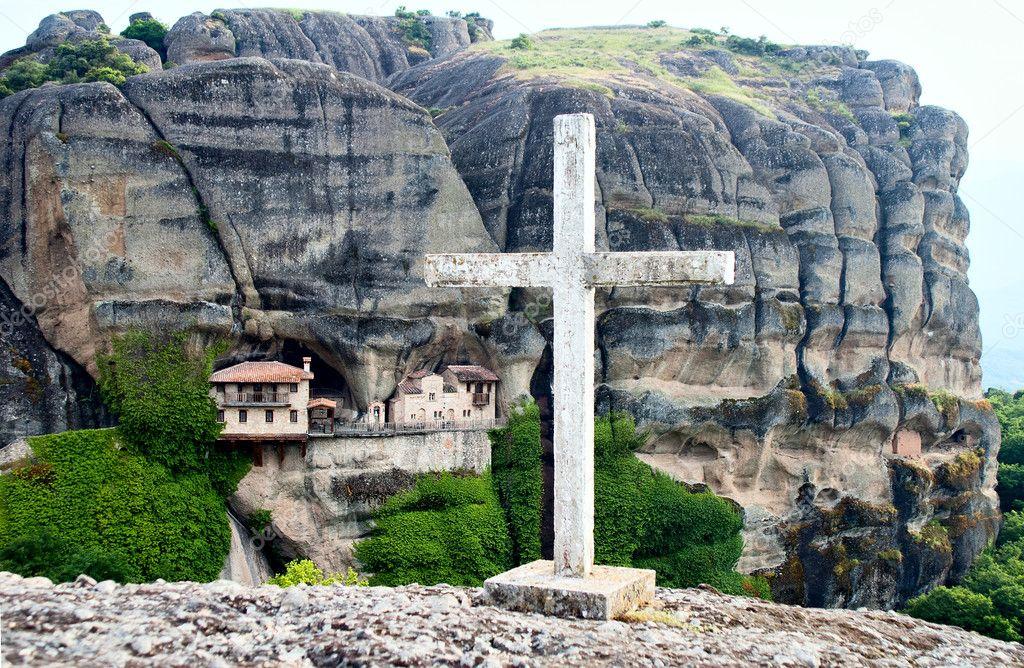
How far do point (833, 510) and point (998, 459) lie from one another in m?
14.2

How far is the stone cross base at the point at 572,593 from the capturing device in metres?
13.9

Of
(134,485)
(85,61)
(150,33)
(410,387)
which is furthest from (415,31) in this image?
(134,485)

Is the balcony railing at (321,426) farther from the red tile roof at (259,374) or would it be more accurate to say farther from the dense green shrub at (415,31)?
the dense green shrub at (415,31)

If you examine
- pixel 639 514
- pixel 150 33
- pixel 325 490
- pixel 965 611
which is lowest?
pixel 965 611

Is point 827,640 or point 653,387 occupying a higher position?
point 653,387

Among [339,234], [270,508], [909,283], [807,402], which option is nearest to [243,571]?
[270,508]

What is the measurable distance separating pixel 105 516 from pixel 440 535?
8.36 meters

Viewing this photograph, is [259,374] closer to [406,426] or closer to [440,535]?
[406,426]

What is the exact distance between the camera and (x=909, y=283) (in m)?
41.9

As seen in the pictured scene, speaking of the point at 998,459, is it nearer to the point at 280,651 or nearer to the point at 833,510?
the point at 833,510

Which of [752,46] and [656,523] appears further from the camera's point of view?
[752,46]

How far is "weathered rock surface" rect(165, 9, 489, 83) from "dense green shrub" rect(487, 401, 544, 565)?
884 inches

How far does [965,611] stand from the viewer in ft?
113

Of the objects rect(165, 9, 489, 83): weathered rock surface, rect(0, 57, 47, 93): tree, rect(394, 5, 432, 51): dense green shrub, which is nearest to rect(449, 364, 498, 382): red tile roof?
rect(0, 57, 47, 93): tree
